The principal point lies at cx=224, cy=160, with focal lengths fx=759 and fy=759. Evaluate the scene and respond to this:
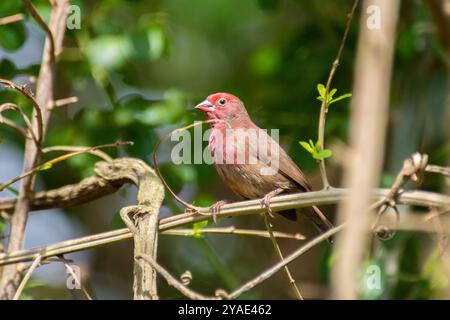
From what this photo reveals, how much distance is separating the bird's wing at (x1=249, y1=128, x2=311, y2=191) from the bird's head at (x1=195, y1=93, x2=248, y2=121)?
0.56 m

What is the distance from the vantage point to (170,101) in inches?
222

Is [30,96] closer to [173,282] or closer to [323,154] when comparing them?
[173,282]

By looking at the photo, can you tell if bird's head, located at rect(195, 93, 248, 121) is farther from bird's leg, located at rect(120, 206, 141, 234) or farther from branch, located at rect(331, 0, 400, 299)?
branch, located at rect(331, 0, 400, 299)

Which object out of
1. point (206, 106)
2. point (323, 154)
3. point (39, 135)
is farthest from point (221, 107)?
point (323, 154)

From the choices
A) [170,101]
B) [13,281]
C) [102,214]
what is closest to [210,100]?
[170,101]

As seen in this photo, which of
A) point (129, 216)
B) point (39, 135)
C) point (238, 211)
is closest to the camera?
point (238, 211)

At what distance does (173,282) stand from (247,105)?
4115mm

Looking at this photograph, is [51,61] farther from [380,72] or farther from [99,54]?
[380,72]

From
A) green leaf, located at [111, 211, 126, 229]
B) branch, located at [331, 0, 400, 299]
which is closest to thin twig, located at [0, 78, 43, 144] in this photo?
green leaf, located at [111, 211, 126, 229]

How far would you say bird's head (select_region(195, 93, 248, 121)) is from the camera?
19.2 feet

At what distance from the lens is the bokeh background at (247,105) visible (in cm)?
534

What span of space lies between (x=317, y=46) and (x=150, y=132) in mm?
1763

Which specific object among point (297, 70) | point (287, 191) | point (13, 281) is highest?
point (297, 70)

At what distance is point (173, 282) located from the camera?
9.55 feet
